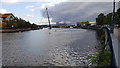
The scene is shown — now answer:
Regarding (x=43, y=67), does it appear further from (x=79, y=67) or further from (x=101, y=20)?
(x=101, y=20)

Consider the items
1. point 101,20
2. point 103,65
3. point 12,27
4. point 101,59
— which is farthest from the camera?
point 101,20

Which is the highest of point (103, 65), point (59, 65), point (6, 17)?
point (6, 17)

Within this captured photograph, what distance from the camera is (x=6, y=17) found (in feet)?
222

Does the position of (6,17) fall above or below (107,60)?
above

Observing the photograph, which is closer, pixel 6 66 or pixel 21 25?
pixel 6 66

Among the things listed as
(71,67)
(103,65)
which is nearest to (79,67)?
(71,67)

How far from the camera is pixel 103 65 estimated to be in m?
5.25

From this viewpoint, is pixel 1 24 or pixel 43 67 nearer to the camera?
pixel 43 67

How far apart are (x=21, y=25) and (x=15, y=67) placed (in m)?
63.0

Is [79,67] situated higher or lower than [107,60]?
lower

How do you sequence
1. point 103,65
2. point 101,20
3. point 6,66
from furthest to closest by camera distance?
point 101,20 < point 6,66 < point 103,65

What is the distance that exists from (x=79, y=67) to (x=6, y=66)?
436 centimetres

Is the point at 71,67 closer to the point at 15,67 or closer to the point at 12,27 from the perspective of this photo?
the point at 15,67

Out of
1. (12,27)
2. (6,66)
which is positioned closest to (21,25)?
(12,27)
